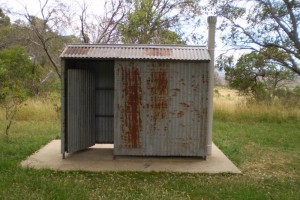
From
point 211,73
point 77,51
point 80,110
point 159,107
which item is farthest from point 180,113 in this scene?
point 77,51

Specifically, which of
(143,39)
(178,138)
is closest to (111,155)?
(178,138)

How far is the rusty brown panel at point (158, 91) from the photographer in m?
7.45

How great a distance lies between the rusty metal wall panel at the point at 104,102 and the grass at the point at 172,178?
1526 mm

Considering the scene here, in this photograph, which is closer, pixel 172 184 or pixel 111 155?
pixel 172 184

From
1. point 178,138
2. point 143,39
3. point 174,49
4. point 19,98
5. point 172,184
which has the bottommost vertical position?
point 172,184

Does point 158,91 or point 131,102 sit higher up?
point 158,91

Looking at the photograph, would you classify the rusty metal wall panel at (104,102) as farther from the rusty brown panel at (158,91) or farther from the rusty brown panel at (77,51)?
the rusty brown panel at (158,91)

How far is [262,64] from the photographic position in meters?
17.4

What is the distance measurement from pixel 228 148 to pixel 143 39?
11877 mm

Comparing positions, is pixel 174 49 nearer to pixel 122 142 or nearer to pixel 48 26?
pixel 122 142

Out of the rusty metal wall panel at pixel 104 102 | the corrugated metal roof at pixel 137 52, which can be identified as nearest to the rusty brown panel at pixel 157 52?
the corrugated metal roof at pixel 137 52

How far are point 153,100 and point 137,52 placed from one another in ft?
3.35

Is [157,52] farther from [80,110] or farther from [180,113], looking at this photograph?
[80,110]

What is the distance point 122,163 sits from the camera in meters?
7.38
